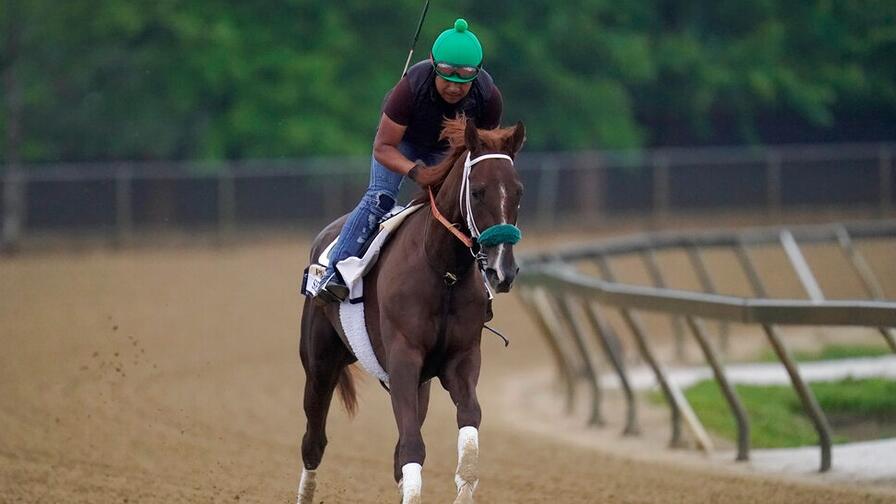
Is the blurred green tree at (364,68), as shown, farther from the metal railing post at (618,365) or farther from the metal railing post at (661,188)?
the metal railing post at (618,365)

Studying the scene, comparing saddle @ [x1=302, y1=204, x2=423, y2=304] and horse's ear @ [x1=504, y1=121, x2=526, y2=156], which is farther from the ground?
horse's ear @ [x1=504, y1=121, x2=526, y2=156]

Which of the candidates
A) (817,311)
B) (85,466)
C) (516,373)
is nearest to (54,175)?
(516,373)

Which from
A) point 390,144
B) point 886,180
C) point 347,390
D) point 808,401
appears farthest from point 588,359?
point 886,180

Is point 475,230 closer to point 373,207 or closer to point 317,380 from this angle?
point 373,207

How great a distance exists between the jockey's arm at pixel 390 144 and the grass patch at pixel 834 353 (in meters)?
8.47

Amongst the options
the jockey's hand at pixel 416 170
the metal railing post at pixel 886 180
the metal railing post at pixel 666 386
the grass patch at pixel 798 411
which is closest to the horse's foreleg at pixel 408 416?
the jockey's hand at pixel 416 170

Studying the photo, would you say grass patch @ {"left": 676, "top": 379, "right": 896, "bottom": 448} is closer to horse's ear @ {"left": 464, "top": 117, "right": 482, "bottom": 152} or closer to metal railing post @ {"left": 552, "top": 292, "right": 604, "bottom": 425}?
metal railing post @ {"left": 552, "top": 292, "right": 604, "bottom": 425}

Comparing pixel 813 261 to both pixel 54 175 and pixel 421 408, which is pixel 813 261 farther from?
pixel 421 408

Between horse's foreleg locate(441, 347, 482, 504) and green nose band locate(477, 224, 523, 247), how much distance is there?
70 centimetres

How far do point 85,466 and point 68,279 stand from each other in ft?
41.8

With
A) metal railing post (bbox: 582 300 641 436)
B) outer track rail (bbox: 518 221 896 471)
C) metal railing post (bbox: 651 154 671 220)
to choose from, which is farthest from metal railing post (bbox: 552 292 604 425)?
metal railing post (bbox: 651 154 671 220)

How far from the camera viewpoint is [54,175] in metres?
25.2

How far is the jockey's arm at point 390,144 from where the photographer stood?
7070mm

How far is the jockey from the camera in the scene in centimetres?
685
